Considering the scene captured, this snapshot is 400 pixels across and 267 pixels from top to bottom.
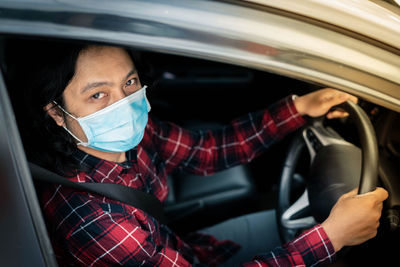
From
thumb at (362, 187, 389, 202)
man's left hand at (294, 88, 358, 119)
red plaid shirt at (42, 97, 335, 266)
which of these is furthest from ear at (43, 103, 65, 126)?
thumb at (362, 187, 389, 202)

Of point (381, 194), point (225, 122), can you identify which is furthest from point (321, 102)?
point (225, 122)

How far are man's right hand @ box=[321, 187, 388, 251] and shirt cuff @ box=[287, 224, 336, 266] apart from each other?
2 centimetres

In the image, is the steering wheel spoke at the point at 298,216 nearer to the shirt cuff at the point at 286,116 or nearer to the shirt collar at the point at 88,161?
the shirt cuff at the point at 286,116

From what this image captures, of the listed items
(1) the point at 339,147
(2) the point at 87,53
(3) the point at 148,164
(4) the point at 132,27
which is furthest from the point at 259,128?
(4) the point at 132,27

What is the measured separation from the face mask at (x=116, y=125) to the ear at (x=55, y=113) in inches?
1.3

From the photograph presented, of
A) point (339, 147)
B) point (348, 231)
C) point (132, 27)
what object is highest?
point (132, 27)

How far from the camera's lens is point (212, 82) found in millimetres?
2855

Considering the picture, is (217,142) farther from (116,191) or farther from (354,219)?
(354,219)

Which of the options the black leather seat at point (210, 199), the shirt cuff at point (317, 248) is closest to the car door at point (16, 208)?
the shirt cuff at point (317, 248)

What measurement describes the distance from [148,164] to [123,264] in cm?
47

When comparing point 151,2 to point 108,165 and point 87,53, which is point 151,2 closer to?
point 87,53

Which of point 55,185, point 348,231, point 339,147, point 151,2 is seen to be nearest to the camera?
point 151,2

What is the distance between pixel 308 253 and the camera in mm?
1058

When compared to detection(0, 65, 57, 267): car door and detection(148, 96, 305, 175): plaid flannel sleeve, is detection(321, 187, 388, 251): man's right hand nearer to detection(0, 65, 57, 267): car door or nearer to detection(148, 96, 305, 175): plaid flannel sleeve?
detection(148, 96, 305, 175): plaid flannel sleeve
